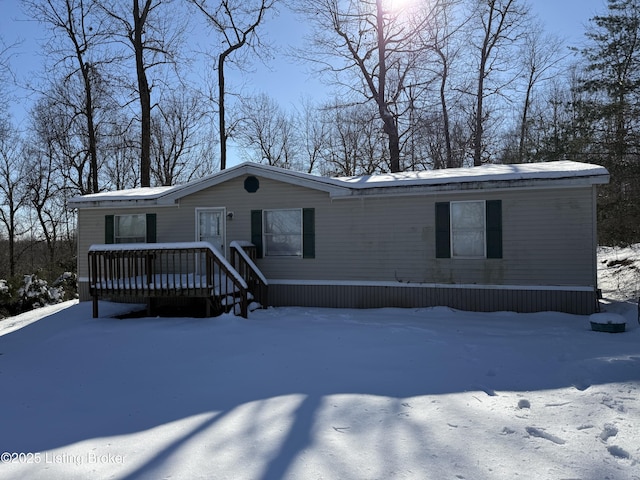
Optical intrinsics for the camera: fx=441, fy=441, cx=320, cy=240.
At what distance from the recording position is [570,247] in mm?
8281

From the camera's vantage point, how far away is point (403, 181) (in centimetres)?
918

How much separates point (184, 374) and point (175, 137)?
24.9m

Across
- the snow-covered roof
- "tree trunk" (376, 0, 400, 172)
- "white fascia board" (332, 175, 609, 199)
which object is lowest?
"white fascia board" (332, 175, 609, 199)

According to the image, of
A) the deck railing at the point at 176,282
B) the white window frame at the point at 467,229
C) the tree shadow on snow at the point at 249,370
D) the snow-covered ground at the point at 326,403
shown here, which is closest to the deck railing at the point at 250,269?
the deck railing at the point at 176,282

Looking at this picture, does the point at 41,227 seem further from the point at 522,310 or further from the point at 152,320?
the point at 522,310

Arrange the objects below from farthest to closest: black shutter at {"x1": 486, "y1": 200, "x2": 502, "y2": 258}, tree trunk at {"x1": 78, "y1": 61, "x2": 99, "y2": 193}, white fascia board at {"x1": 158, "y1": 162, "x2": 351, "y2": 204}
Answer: tree trunk at {"x1": 78, "y1": 61, "x2": 99, "y2": 193} → white fascia board at {"x1": 158, "y1": 162, "x2": 351, "y2": 204} → black shutter at {"x1": 486, "y1": 200, "x2": 502, "y2": 258}

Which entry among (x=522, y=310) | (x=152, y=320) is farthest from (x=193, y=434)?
(x=522, y=310)

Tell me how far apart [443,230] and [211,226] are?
5.40 metres

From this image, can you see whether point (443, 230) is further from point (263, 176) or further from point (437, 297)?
point (263, 176)

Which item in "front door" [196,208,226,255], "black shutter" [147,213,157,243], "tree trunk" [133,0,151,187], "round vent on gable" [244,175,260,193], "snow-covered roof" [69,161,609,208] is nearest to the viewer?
"snow-covered roof" [69,161,609,208]

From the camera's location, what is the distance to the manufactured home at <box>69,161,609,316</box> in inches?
329

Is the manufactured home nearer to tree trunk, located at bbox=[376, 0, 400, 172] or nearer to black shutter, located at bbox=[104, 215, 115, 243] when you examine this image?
black shutter, located at bbox=[104, 215, 115, 243]

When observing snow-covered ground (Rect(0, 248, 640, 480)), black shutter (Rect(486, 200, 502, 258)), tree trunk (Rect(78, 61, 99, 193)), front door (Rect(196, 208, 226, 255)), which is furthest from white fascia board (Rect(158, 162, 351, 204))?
tree trunk (Rect(78, 61, 99, 193))

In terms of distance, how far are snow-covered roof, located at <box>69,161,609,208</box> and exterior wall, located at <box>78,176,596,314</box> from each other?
0.22m
